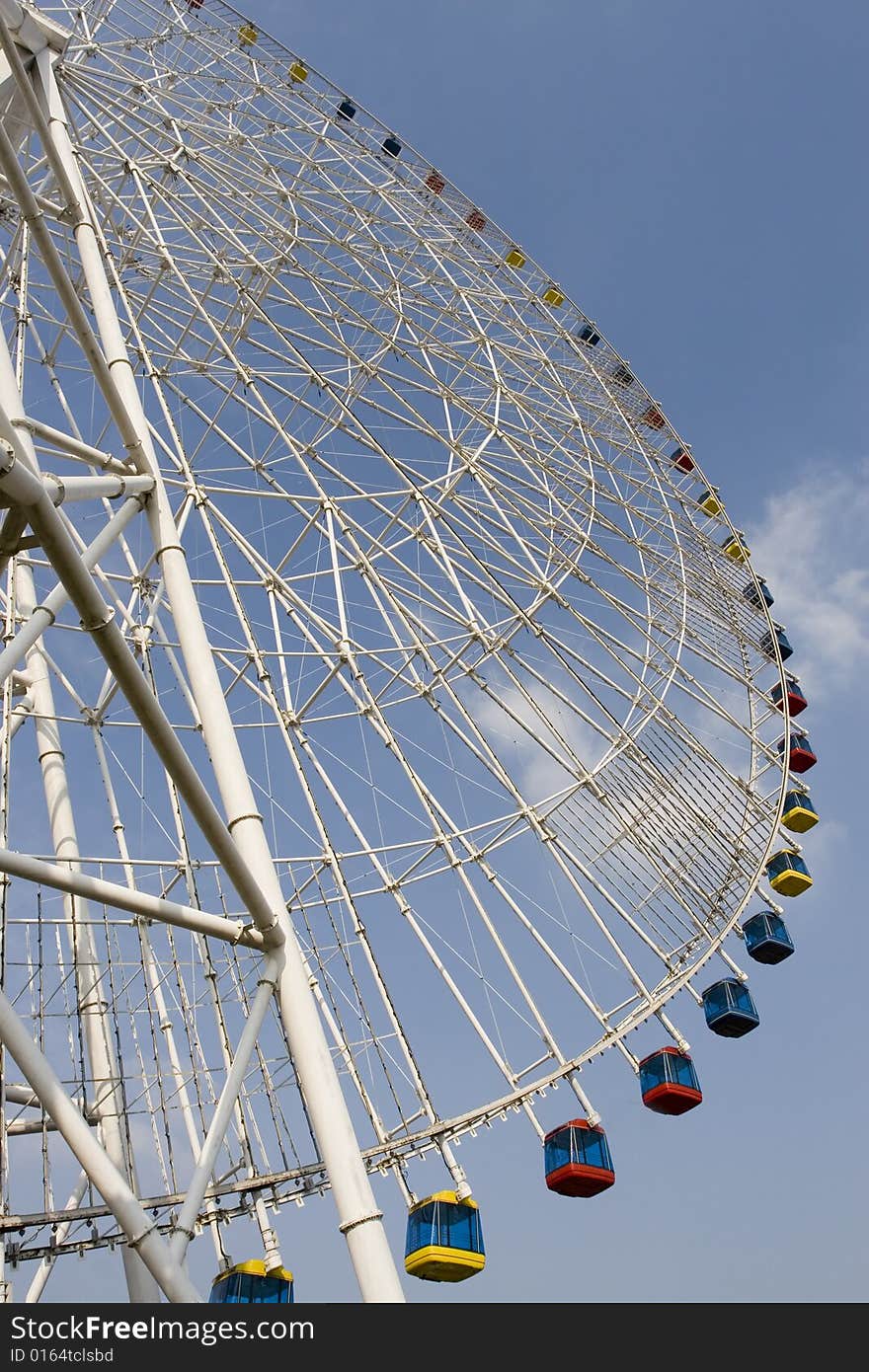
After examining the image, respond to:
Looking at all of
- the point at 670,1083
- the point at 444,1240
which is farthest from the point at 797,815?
the point at 444,1240

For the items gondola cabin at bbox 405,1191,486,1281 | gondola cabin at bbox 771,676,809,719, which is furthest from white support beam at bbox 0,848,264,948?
gondola cabin at bbox 771,676,809,719

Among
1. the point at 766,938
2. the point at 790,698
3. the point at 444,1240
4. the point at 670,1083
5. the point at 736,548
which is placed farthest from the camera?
the point at 736,548

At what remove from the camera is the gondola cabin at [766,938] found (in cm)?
2081

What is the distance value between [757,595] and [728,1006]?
11.3 meters

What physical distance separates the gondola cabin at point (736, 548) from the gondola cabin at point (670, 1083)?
14318 millimetres

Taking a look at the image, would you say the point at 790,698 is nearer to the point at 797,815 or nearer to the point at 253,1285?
the point at 797,815

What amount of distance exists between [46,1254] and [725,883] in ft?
37.7

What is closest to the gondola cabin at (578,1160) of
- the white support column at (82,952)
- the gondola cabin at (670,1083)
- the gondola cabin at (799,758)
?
the gondola cabin at (670,1083)

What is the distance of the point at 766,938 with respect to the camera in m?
20.7

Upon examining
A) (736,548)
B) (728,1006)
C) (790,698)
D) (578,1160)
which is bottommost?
(578,1160)

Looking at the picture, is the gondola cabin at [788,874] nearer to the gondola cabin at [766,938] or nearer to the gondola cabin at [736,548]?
the gondola cabin at [766,938]
